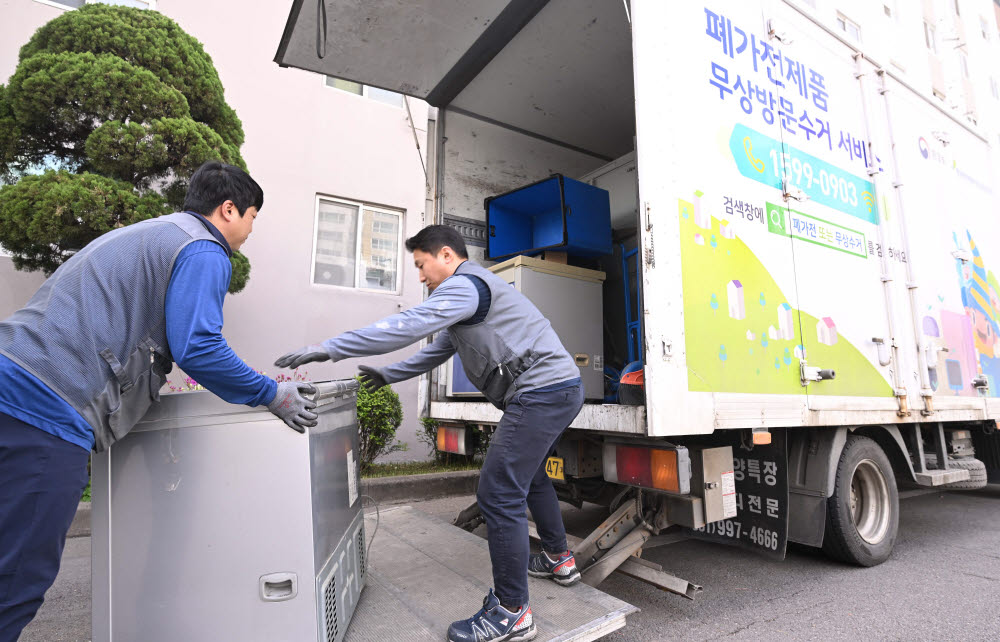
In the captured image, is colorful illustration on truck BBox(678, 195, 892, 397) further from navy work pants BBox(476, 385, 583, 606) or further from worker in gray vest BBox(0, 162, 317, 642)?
worker in gray vest BBox(0, 162, 317, 642)

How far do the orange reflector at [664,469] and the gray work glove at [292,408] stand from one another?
1468mm

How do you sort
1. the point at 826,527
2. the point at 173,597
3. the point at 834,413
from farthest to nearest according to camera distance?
the point at 826,527 → the point at 834,413 → the point at 173,597

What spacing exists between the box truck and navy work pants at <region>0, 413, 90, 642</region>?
1914 mm

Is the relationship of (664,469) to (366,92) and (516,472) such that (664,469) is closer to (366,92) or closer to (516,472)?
(516,472)

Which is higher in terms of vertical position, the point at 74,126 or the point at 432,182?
the point at 74,126

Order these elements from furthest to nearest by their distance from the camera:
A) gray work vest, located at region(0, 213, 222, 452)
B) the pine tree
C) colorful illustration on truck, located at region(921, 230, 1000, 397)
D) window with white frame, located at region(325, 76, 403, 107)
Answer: window with white frame, located at region(325, 76, 403, 107)
the pine tree
colorful illustration on truck, located at region(921, 230, 1000, 397)
gray work vest, located at region(0, 213, 222, 452)

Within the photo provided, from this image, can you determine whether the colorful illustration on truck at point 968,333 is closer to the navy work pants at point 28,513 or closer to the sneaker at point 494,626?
the sneaker at point 494,626

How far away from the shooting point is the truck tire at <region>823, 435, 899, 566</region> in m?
3.25

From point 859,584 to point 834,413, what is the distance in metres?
1.04

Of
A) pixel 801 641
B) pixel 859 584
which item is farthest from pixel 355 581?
pixel 859 584

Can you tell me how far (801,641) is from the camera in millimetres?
2428

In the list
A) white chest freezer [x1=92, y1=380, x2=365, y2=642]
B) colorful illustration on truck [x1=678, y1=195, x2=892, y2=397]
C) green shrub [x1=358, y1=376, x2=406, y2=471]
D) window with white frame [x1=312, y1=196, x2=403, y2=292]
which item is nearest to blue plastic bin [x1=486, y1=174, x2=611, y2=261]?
colorful illustration on truck [x1=678, y1=195, x2=892, y2=397]

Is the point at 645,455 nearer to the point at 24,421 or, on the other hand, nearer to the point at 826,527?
the point at 826,527

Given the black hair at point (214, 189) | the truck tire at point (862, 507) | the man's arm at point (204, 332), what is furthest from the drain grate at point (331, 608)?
the truck tire at point (862, 507)
